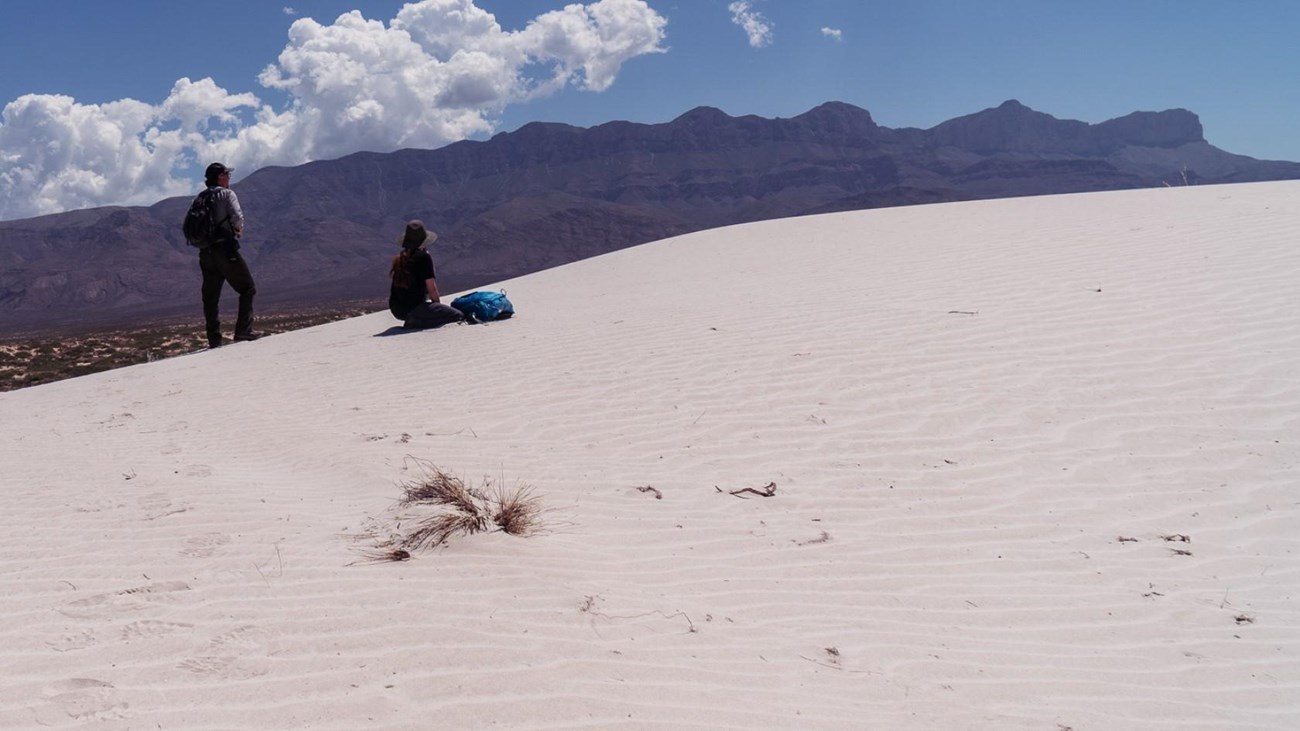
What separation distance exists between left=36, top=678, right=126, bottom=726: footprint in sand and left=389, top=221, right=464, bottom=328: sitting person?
748 cm

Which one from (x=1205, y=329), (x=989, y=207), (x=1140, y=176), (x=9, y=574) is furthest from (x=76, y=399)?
(x=1140, y=176)

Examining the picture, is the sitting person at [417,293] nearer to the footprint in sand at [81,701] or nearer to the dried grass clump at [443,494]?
the dried grass clump at [443,494]

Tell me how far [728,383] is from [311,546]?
11.4ft

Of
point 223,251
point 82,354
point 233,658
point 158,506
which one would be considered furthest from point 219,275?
point 233,658

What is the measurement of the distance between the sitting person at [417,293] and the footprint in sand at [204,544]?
6.31 metres

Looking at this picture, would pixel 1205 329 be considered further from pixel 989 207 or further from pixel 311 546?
pixel 989 207

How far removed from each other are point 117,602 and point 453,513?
125 cm

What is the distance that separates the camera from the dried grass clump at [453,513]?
3514 mm

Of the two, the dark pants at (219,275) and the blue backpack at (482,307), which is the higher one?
the dark pants at (219,275)

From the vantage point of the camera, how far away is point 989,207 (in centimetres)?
1800

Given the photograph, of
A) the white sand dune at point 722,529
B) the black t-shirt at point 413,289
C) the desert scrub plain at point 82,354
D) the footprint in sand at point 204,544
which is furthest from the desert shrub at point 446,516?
the desert scrub plain at point 82,354

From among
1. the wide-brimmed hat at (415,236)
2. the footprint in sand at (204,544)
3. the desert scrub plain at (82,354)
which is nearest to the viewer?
the footprint in sand at (204,544)

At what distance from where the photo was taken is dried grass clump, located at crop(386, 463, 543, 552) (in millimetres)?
3514

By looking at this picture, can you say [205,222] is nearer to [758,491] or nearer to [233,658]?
[758,491]
